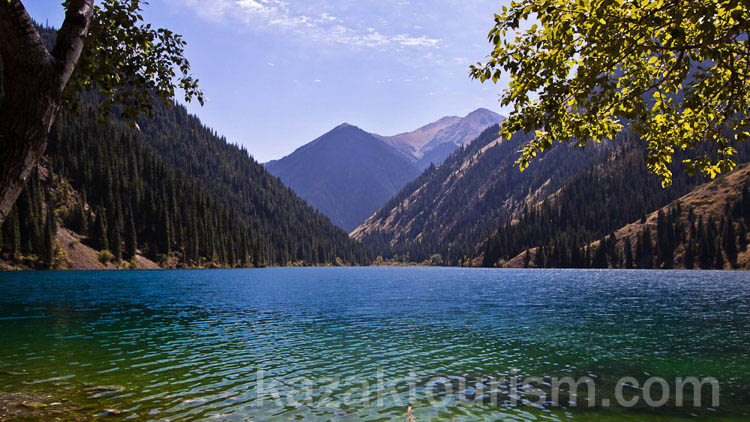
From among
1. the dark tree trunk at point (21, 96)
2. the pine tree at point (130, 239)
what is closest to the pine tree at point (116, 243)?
the pine tree at point (130, 239)

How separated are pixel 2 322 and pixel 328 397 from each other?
116 feet

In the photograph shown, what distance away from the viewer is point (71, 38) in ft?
32.3

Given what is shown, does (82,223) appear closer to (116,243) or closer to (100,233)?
(100,233)

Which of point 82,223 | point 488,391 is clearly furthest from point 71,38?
point 82,223

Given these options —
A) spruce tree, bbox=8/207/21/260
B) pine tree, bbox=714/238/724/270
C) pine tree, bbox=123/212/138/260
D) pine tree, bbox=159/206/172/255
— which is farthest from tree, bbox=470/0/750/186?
pine tree, bbox=714/238/724/270

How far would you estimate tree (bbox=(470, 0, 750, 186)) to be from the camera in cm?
1135

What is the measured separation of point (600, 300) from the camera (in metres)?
65.1

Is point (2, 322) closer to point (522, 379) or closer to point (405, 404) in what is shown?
point (405, 404)

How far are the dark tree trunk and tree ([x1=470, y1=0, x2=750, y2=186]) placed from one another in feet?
33.6

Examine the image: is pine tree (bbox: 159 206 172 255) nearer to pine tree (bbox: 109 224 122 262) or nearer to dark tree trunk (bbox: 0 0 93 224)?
pine tree (bbox: 109 224 122 262)

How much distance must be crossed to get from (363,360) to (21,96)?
20.5m

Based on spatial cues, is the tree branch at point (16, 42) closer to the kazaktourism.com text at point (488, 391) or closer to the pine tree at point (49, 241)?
the kazaktourism.com text at point (488, 391)

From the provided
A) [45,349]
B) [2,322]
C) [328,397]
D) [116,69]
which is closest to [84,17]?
[116,69]

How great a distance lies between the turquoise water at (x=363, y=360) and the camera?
Result: 16859 millimetres
